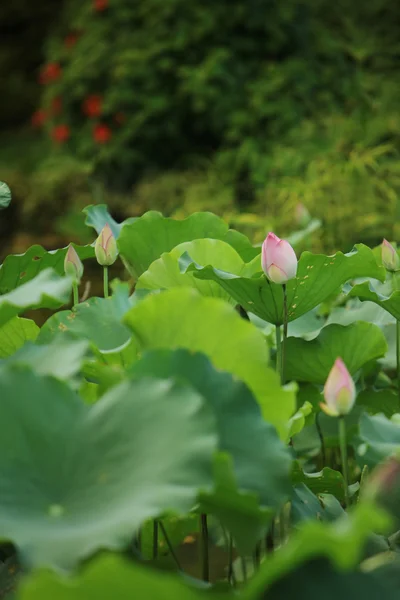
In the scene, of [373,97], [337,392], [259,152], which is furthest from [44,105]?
[337,392]

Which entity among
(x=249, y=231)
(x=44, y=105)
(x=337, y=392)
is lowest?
(x=44, y=105)

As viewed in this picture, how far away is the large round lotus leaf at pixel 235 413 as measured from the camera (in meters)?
0.50

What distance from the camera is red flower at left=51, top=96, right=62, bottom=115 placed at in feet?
13.4

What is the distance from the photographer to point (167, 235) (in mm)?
940

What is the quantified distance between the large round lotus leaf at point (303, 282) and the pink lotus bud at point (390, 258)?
72 millimetres

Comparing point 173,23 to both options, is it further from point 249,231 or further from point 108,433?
point 108,433

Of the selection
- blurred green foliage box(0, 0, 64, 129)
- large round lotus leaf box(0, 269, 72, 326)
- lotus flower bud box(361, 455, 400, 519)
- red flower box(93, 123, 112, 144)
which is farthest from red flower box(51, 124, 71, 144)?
lotus flower bud box(361, 455, 400, 519)

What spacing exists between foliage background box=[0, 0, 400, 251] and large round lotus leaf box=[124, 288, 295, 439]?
7.92ft

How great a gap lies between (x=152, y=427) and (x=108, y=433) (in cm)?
3

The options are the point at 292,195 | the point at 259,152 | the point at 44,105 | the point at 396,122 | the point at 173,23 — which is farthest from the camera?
the point at 44,105

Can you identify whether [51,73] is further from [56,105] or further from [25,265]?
[25,265]

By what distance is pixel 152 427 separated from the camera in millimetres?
468

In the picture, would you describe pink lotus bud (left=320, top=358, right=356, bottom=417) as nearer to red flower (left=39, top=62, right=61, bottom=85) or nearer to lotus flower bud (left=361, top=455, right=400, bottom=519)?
lotus flower bud (left=361, top=455, right=400, bottom=519)

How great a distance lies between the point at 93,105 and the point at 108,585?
371cm
